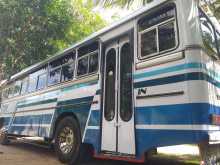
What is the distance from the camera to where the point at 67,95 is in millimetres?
8445

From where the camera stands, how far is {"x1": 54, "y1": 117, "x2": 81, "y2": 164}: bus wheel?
7.57 m

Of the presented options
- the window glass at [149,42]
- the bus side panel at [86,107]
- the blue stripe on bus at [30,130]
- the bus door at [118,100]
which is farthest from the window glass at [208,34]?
the blue stripe on bus at [30,130]

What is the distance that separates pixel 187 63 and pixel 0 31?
1167cm

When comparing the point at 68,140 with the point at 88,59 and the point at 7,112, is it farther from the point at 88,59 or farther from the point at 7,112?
the point at 7,112

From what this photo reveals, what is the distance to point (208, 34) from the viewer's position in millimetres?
5988

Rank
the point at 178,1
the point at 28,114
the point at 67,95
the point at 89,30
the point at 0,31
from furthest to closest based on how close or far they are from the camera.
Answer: the point at 89,30 < the point at 0,31 < the point at 28,114 < the point at 67,95 < the point at 178,1

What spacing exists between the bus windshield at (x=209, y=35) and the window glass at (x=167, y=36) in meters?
0.53

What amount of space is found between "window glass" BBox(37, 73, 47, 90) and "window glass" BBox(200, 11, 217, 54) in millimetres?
5518

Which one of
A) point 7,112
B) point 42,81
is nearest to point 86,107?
point 42,81

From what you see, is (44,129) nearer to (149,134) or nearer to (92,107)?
(92,107)

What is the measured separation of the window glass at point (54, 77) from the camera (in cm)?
932

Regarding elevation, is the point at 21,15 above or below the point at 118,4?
above

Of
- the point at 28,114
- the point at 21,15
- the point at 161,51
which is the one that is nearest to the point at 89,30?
the point at 21,15

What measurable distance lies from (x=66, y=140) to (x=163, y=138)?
342cm
